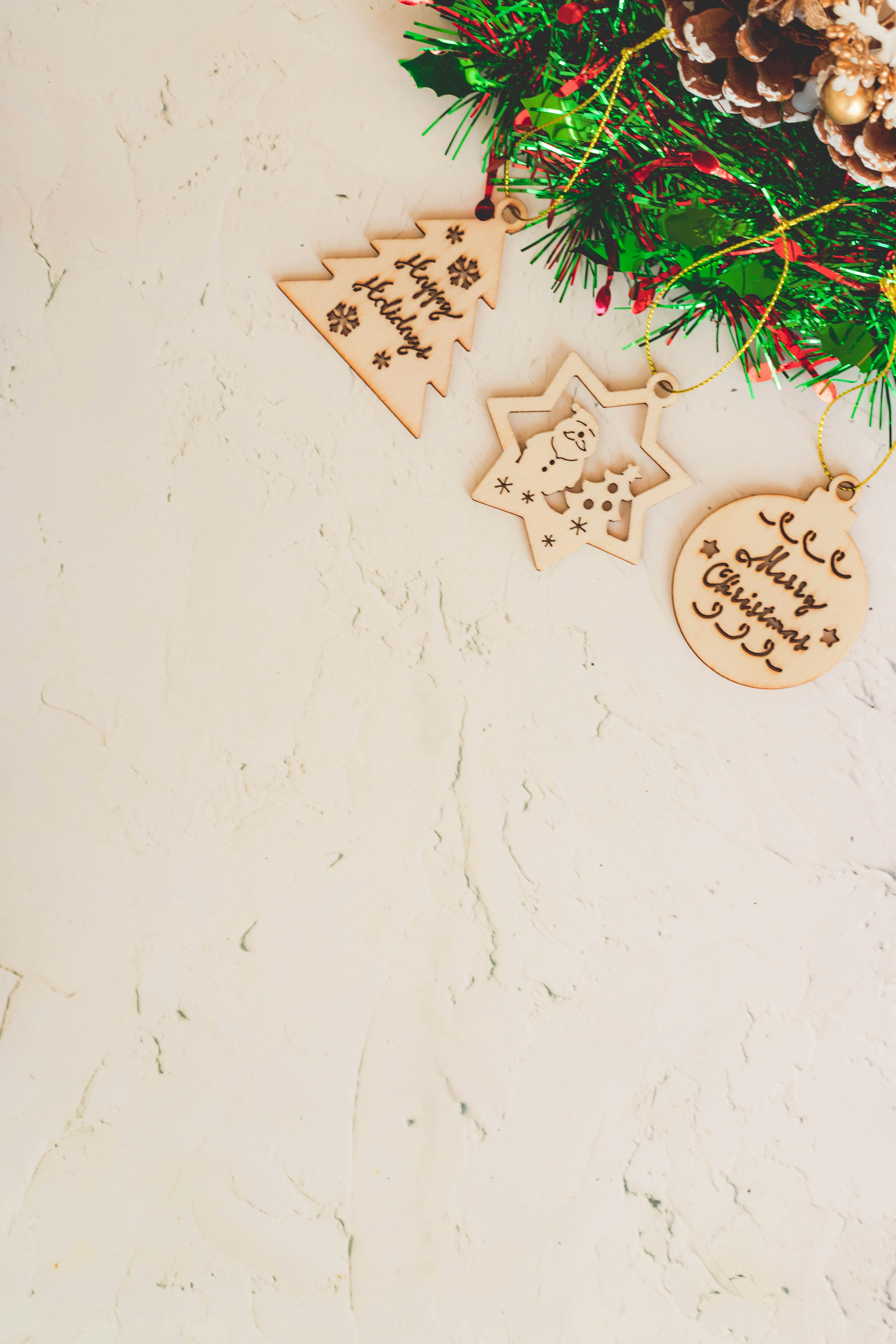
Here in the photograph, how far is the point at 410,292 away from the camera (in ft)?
2.06

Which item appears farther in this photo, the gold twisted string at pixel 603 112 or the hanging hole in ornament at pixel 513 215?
the hanging hole in ornament at pixel 513 215

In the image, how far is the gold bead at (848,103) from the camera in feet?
1.32

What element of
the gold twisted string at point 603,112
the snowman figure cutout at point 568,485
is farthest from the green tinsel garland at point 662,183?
the snowman figure cutout at point 568,485

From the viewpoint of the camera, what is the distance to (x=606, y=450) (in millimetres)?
672

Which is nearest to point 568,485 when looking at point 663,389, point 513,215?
point 663,389

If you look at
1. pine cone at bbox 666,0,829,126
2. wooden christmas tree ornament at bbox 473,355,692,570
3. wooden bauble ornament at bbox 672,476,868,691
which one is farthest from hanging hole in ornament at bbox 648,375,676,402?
pine cone at bbox 666,0,829,126

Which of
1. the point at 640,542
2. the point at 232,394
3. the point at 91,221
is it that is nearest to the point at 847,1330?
the point at 640,542

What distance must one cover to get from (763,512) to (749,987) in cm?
43

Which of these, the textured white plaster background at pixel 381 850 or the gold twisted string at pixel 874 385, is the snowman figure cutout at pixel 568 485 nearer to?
the textured white plaster background at pixel 381 850

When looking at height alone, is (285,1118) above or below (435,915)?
below

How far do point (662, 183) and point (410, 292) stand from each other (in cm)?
20

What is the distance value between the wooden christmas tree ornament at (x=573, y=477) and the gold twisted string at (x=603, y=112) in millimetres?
123

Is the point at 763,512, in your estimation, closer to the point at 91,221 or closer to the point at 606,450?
the point at 606,450

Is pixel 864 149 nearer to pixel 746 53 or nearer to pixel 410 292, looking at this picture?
pixel 746 53
